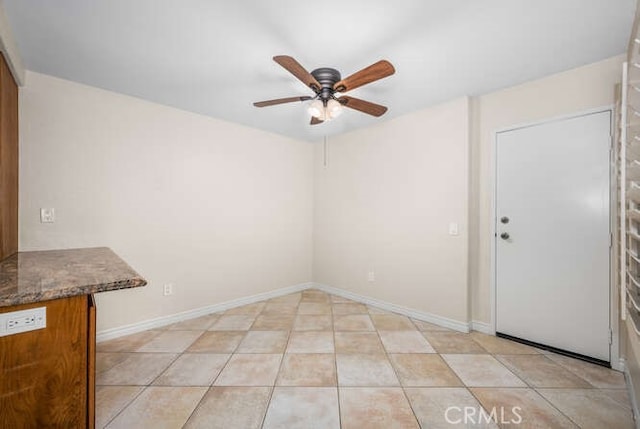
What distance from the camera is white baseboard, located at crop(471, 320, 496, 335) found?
8.58 feet

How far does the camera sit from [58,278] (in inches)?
46.2

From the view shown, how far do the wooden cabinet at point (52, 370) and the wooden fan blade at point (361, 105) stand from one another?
1960 millimetres

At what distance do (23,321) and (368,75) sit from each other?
2.01 m

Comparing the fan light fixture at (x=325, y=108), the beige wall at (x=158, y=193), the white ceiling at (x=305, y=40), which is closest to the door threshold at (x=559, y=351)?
the white ceiling at (x=305, y=40)

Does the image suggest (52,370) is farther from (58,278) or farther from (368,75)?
(368,75)

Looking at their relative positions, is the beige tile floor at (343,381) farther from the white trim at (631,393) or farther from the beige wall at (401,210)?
the beige wall at (401,210)

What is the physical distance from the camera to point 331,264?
4.03 m

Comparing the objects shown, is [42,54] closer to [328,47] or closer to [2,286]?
[2,286]

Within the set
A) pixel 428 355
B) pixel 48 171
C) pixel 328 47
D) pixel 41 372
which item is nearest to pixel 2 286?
pixel 41 372

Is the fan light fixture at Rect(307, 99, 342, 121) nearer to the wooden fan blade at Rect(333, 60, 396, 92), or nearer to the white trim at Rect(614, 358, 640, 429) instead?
the wooden fan blade at Rect(333, 60, 396, 92)

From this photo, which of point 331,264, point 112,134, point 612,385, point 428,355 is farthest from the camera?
point 331,264

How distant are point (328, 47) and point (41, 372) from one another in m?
2.20

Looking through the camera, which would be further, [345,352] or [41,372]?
[345,352]
